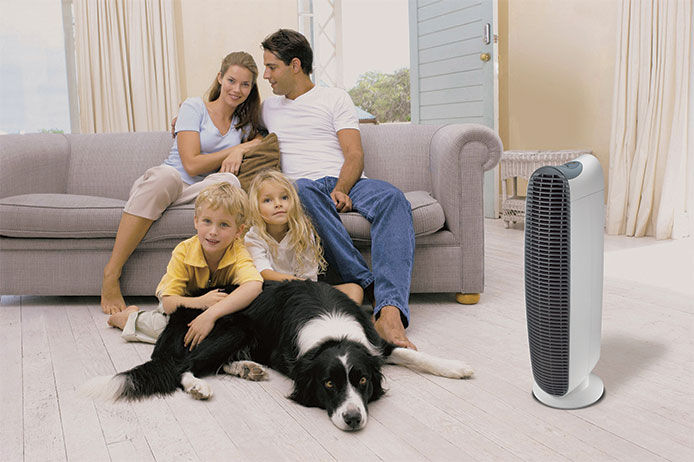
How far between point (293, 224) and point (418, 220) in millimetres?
496

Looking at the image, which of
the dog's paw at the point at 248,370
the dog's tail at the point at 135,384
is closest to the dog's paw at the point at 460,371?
the dog's paw at the point at 248,370

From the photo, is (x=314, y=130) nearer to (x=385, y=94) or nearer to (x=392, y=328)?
(x=392, y=328)

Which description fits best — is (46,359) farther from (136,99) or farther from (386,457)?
(136,99)

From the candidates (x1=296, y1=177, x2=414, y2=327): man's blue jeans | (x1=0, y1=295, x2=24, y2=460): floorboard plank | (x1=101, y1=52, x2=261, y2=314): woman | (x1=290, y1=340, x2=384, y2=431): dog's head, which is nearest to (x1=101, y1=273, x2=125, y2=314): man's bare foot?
(x1=101, y1=52, x2=261, y2=314): woman

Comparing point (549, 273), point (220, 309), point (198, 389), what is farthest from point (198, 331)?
point (549, 273)

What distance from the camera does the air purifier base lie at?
1472mm

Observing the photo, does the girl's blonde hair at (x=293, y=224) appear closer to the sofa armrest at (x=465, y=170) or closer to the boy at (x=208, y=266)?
the boy at (x=208, y=266)

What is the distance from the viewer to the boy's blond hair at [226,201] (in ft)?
6.43

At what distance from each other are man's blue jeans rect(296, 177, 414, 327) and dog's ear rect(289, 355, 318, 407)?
0.64 m

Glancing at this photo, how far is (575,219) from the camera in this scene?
52.9 inches

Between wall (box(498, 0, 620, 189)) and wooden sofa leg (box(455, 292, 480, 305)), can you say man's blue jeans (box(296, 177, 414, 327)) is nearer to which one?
wooden sofa leg (box(455, 292, 480, 305))

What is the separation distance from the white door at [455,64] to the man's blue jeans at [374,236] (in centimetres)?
244

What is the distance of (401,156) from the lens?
2928 mm

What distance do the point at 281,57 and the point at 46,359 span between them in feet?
4.84
